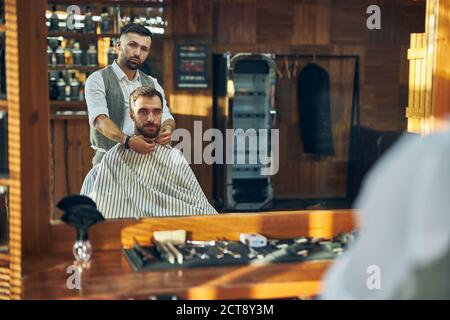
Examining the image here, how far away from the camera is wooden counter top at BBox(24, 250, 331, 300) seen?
7.91 ft

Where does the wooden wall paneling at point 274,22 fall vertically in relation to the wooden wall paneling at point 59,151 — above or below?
above

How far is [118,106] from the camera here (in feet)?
13.6

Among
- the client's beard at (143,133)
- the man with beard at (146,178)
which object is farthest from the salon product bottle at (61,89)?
the client's beard at (143,133)

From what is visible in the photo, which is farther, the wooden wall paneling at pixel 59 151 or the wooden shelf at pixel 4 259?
the wooden wall paneling at pixel 59 151

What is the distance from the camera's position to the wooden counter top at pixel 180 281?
241 cm

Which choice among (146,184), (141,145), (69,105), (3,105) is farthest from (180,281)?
(69,105)

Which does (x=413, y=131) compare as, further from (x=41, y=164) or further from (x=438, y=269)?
(x=438, y=269)

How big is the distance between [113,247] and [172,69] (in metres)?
5.03

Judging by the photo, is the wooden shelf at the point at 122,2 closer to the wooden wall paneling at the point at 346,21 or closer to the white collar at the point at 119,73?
the wooden wall paneling at the point at 346,21

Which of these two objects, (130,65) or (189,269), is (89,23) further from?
(189,269)

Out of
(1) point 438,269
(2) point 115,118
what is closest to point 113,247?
(2) point 115,118

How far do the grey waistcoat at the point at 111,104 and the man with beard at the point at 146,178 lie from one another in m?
0.07

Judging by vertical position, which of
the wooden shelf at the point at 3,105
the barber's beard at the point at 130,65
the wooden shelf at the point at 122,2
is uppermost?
the wooden shelf at the point at 122,2
